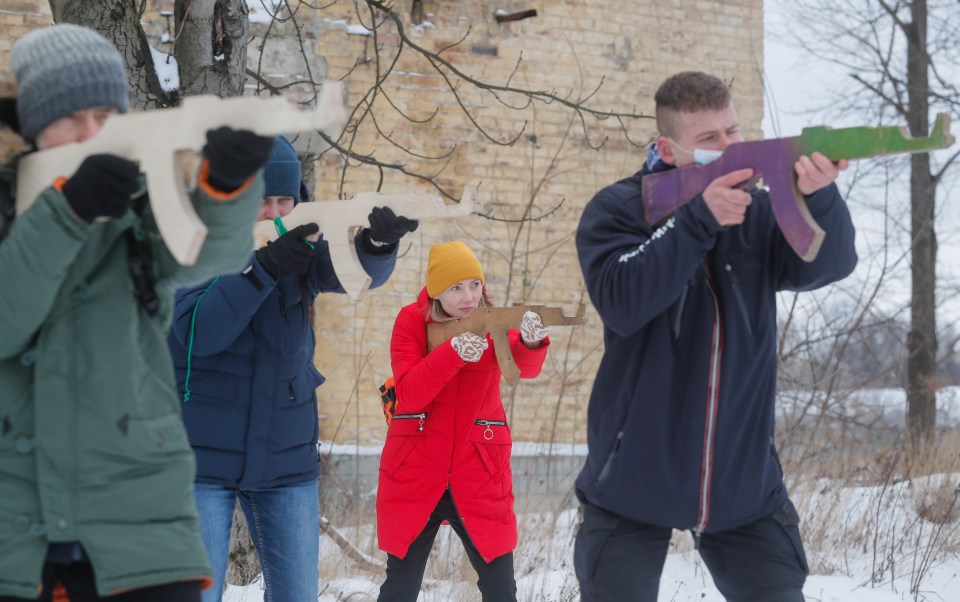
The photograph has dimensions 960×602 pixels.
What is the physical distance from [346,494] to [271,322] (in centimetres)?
364

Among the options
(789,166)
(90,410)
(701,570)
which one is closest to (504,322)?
(789,166)

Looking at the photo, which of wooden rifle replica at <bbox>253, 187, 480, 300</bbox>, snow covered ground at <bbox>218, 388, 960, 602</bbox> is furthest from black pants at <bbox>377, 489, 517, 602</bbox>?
wooden rifle replica at <bbox>253, 187, 480, 300</bbox>

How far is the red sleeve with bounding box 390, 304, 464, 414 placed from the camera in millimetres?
3529

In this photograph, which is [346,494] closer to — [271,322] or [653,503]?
[271,322]

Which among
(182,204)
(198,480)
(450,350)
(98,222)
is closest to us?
(182,204)

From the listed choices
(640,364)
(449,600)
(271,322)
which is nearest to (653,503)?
(640,364)

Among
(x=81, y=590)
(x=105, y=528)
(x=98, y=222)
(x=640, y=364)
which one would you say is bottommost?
(x=81, y=590)

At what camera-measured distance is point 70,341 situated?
1865mm

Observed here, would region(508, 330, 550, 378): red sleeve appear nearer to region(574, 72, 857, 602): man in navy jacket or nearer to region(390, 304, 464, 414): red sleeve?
region(390, 304, 464, 414): red sleeve

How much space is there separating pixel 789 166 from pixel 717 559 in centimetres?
101

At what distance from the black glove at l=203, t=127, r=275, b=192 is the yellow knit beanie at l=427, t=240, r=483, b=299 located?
2010 millimetres

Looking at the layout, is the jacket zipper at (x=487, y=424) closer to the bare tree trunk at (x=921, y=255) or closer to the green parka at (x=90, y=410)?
the green parka at (x=90, y=410)

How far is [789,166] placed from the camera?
2391 millimetres

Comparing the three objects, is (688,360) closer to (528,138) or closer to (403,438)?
(403,438)
